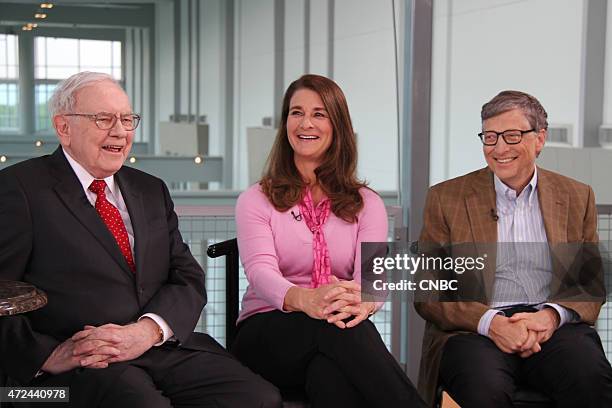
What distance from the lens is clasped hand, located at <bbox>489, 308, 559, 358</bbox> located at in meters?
2.94

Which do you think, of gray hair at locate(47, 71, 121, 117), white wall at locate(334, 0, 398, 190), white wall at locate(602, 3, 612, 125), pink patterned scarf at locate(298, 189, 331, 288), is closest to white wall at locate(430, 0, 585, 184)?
white wall at locate(602, 3, 612, 125)

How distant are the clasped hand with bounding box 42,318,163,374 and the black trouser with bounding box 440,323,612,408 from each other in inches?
38.6

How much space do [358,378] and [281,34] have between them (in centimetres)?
207

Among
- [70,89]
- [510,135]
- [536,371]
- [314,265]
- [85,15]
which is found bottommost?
[536,371]

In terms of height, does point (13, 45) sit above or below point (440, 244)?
above

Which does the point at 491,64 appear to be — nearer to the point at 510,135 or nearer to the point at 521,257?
the point at 510,135

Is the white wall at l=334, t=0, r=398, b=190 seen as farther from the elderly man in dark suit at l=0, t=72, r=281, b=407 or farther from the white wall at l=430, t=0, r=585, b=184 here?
the elderly man in dark suit at l=0, t=72, r=281, b=407

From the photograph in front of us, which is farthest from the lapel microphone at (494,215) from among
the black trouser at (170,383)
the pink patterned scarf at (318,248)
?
the black trouser at (170,383)

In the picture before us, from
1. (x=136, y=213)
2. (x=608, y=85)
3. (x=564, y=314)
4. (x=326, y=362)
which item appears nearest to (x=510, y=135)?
(x=564, y=314)

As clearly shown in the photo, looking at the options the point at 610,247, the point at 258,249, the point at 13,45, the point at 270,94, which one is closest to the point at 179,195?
the point at 270,94

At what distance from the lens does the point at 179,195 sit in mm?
4227

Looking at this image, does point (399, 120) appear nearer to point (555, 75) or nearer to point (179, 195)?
point (555, 75)

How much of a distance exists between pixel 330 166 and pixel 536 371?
951 mm

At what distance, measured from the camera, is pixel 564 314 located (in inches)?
120
